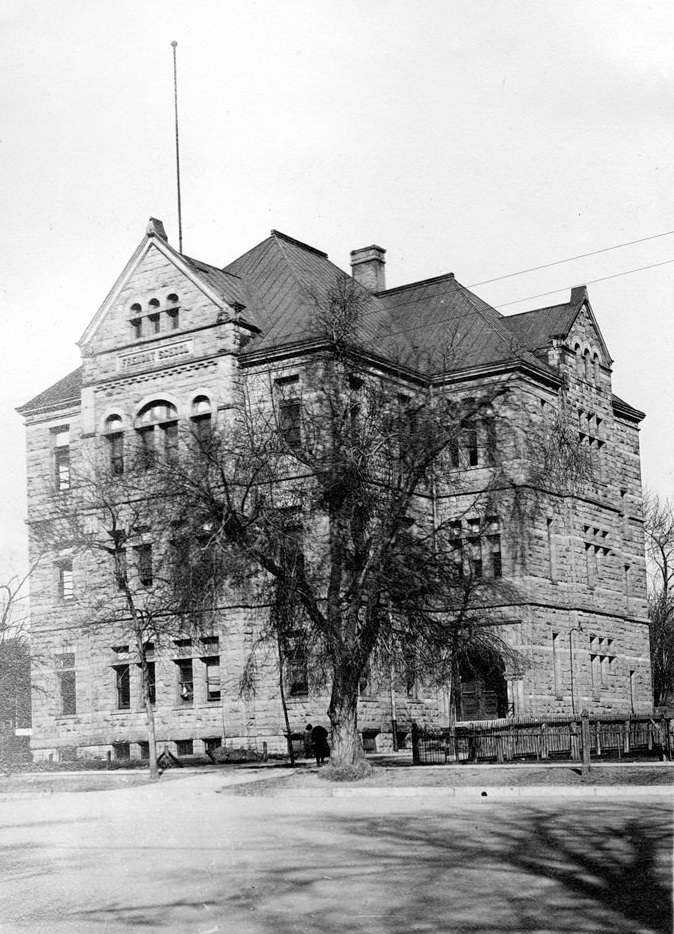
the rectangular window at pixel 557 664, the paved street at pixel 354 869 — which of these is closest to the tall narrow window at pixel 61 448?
the rectangular window at pixel 557 664

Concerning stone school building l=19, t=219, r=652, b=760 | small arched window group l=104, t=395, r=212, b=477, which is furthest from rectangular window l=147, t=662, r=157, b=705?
small arched window group l=104, t=395, r=212, b=477

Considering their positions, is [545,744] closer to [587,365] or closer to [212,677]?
[212,677]

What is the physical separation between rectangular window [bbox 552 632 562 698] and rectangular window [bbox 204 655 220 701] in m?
11.9

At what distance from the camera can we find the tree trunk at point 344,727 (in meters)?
26.9

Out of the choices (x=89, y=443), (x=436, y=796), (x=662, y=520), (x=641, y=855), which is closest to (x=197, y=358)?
(x=89, y=443)

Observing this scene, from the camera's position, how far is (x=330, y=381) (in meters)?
27.6

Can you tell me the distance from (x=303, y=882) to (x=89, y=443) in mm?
32765

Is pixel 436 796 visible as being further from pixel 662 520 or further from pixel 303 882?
pixel 662 520

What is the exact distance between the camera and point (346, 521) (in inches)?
1072

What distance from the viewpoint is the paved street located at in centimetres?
1058

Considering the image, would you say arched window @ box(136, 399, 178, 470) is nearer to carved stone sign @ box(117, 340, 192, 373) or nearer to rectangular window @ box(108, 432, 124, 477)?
rectangular window @ box(108, 432, 124, 477)

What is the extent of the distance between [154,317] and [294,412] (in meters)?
9.72

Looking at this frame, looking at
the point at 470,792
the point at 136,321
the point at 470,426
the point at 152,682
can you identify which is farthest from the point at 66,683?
the point at 470,792

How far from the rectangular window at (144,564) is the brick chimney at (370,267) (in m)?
18.7
